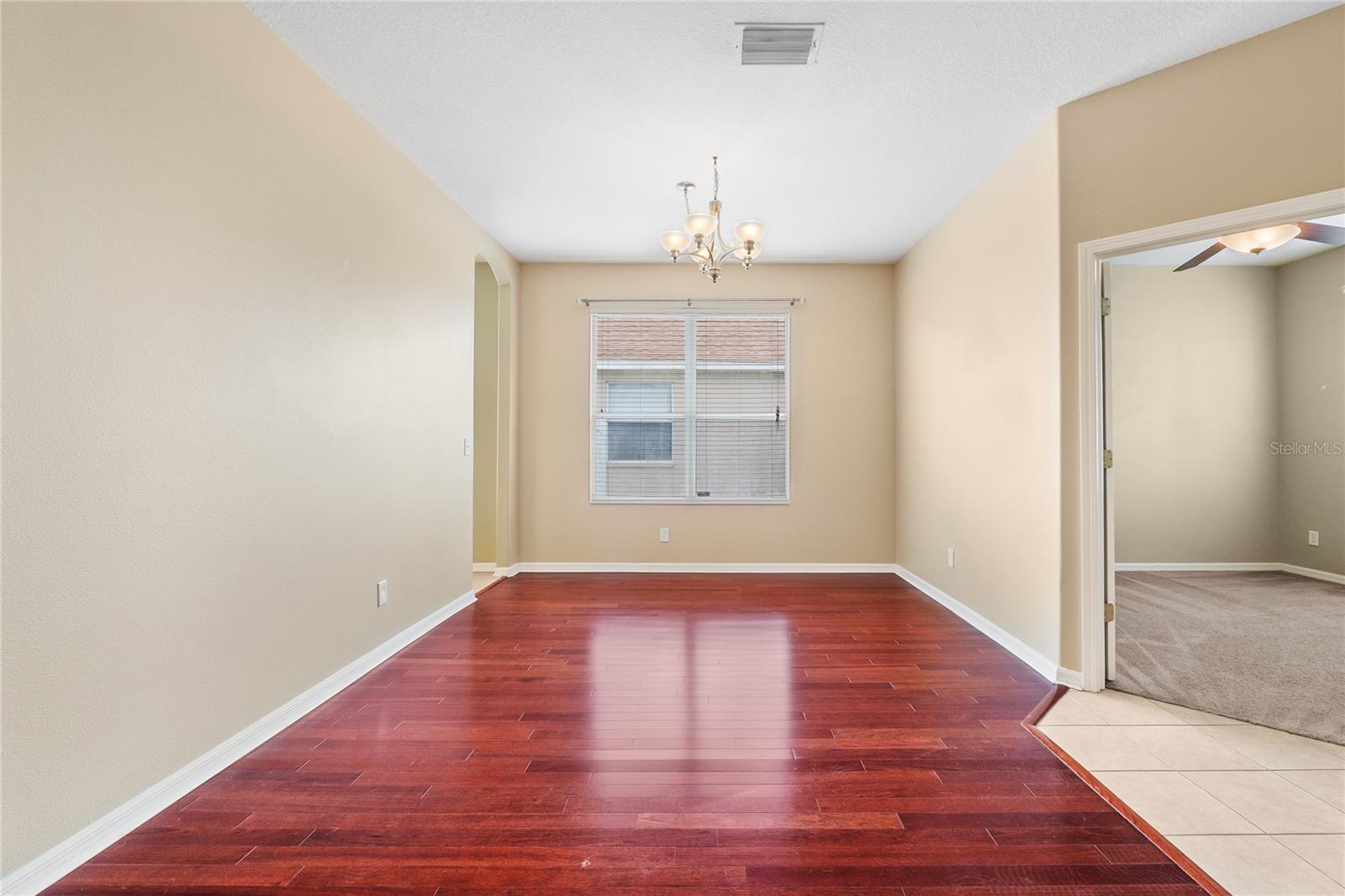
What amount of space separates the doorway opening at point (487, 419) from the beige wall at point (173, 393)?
7.30 ft

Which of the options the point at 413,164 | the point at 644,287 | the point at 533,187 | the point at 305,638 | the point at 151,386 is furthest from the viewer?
the point at 644,287

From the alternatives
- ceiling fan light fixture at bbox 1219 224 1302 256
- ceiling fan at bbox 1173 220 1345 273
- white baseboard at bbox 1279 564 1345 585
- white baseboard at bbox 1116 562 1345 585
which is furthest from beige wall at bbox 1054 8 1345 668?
white baseboard at bbox 1279 564 1345 585

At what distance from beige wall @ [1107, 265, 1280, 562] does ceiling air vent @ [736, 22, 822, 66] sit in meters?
4.69

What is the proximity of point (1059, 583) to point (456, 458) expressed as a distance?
11.8 feet

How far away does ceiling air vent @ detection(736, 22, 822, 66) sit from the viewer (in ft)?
7.85

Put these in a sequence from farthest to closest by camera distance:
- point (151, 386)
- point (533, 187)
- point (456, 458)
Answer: point (456, 458), point (533, 187), point (151, 386)

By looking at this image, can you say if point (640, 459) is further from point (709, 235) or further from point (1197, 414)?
point (1197, 414)

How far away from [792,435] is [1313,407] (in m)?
4.27

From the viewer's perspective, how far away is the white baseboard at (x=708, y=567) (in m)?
5.62

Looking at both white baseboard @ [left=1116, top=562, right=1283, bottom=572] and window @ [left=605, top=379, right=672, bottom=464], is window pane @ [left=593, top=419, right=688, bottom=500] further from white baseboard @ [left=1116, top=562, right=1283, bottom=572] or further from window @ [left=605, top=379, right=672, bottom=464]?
white baseboard @ [left=1116, top=562, right=1283, bottom=572]

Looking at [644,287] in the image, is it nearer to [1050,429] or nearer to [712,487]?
[712,487]

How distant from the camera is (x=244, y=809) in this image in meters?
1.91

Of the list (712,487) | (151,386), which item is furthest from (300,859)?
(712,487)

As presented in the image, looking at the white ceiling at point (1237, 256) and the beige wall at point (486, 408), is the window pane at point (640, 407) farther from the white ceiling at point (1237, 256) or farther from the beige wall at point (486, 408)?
the white ceiling at point (1237, 256)
